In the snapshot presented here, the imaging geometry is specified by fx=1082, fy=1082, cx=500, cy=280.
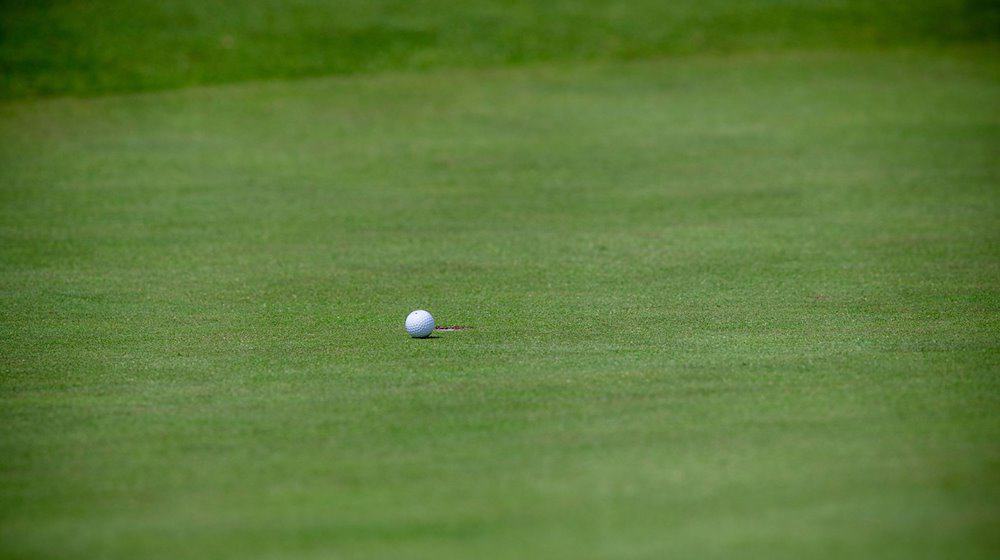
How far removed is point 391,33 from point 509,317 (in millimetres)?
18031

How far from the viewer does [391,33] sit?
95.5 ft

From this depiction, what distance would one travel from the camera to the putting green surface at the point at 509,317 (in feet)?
24.5

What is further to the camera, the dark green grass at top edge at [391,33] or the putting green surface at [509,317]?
the dark green grass at top edge at [391,33]

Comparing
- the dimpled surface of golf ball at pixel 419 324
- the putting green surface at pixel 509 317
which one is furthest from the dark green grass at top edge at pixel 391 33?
the dimpled surface of golf ball at pixel 419 324

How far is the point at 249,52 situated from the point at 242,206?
1011 centimetres

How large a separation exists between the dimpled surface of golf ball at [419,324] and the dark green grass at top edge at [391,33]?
1661 cm

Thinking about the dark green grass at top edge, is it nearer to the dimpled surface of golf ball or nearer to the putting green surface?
the putting green surface

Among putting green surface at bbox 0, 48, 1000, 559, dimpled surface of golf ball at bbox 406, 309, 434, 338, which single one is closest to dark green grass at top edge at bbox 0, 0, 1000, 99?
putting green surface at bbox 0, 48, 1000, 559

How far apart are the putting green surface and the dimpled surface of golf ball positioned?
0.16 metres

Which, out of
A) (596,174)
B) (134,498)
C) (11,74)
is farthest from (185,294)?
(11,74)

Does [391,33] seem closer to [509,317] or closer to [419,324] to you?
[509,317]

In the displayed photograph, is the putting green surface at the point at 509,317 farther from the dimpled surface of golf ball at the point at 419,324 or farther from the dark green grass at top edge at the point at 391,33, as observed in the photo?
the dark green grass at top edge at the point at 391,33

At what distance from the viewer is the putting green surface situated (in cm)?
748

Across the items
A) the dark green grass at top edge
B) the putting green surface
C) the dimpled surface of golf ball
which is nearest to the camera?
the putting green surface
